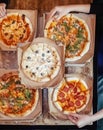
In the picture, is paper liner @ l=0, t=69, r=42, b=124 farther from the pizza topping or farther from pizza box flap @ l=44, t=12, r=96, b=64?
pizza box flap @ l=44, t=12, r=96, b=64

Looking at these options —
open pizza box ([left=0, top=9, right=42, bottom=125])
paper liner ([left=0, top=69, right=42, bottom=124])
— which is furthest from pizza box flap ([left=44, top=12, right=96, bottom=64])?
paper liner ([left=0, top=69, right=42, bottom=124])

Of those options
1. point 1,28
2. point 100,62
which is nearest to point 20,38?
point 1,28

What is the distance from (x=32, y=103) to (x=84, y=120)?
0.35 metres

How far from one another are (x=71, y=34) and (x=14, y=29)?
0.36m

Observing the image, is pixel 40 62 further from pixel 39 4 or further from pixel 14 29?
pixel 39 4

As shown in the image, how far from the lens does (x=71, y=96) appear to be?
218 cm

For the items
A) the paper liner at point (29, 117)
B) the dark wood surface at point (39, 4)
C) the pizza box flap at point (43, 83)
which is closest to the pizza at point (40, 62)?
the pizza box flap at point (43, 83)

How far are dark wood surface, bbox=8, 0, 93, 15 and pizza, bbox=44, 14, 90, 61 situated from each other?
0.10 metres

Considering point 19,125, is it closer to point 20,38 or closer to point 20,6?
point 20,38

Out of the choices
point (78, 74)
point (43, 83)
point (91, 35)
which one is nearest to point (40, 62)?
point (43, 83)

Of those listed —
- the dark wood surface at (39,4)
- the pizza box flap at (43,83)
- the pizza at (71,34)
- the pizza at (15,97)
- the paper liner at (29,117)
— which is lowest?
the paper liner at (29,117)

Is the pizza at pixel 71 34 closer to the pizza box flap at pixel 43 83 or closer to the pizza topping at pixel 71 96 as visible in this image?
the pizza box flap at pixel 43 83

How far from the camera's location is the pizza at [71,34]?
2111mm

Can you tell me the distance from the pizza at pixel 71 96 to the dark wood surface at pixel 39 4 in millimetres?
500
